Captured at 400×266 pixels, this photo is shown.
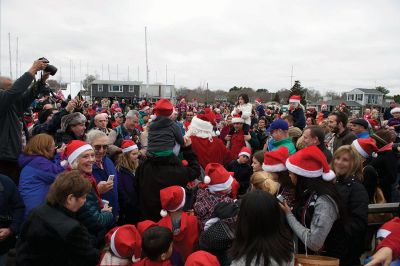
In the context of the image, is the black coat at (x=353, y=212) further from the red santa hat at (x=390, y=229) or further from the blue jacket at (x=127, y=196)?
the blue jacket at (x=127, y=196)

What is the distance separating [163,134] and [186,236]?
4.03ft

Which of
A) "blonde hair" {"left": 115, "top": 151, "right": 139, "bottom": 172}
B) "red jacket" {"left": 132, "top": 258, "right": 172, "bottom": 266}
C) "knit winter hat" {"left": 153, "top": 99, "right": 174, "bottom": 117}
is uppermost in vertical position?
"knit winter hat" {"left": 153, "top": 99, "right": 174, "bottom": 117}

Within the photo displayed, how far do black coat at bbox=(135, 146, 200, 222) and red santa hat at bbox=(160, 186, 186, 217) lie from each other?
0.43 meters

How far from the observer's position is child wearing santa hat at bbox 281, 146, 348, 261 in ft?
8.56

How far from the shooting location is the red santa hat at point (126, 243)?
9.84 ft

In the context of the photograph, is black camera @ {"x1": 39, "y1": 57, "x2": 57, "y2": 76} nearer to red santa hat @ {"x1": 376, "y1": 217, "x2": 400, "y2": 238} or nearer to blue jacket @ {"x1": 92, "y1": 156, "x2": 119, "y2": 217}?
blue jacket @ {"x1": 92, "y1": 156, "x2": 119, "y2": 217}

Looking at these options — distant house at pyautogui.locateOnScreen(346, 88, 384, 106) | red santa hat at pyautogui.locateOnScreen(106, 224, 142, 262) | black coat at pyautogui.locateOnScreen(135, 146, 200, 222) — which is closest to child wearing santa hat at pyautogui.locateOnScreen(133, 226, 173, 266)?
red santa hat at pyautogui.locateOnScreen(106, 224, 142, 262)

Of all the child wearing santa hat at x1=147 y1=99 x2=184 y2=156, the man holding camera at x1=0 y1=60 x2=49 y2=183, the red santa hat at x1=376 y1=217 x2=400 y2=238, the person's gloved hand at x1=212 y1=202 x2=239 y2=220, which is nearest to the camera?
the red santa hat at x1=376 y1=217 x2=400 y2=238

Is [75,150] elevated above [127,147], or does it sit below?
above

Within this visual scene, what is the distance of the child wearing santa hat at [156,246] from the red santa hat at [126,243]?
15 centimetres

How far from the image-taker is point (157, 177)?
390 centimetres

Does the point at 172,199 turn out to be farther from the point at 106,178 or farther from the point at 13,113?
the point at 13,113

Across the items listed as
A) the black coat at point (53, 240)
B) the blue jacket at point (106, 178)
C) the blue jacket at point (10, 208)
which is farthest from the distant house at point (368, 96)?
the black coat at point (53, 240)

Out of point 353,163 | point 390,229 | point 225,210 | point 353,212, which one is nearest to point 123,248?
point 225,210
